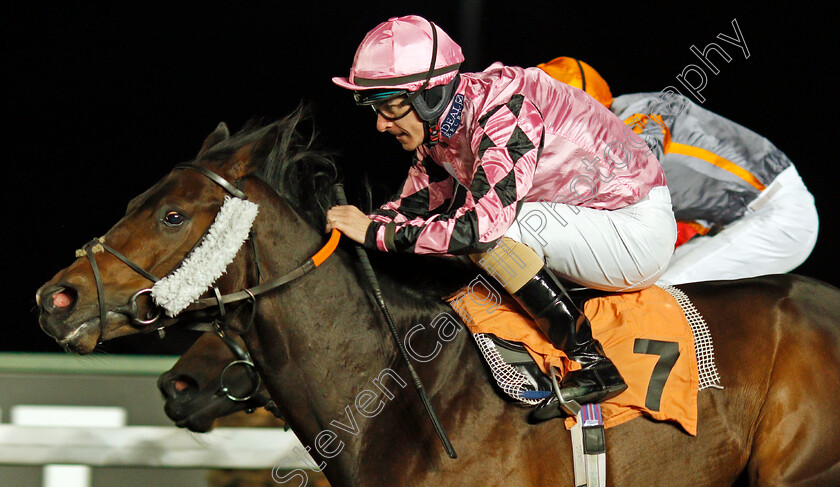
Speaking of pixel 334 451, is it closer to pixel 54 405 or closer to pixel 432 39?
pixel 432 39

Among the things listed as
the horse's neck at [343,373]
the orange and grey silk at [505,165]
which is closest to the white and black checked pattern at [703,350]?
the orange and grey silk at [505,165]

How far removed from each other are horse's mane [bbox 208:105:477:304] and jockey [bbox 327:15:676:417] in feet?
0.49

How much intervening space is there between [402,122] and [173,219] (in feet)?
2.08

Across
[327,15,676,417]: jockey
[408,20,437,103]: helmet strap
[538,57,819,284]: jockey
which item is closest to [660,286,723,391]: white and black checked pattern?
[327,15,676,417]: jockey

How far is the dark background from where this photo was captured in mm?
3664

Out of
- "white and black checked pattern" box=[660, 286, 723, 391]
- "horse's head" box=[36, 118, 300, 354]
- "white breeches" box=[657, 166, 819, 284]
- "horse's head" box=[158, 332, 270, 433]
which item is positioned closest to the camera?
"horse's head" box=[36, 118, 300, 354]

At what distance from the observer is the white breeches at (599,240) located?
203cm

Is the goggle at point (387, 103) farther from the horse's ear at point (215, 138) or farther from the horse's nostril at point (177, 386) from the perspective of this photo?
the horse's nostril at point (177, 386)

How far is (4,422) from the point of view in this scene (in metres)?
3.56

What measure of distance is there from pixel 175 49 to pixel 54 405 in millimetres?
1788

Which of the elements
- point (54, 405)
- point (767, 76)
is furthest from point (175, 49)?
point (767, 76)

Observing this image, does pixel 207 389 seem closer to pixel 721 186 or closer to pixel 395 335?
pixel 395 335

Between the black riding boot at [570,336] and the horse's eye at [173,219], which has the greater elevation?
the horse's eye at [173,219]

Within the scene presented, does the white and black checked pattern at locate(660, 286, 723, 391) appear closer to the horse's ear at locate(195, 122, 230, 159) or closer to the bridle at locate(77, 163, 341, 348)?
the bridle at locate(77, 163, 341, 348)
